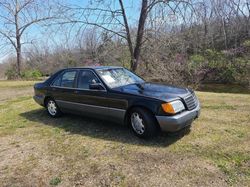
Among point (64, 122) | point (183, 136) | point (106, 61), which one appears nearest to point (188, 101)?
point (183, 136)

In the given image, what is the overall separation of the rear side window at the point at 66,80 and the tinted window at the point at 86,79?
255mm

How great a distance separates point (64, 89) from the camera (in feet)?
19.6

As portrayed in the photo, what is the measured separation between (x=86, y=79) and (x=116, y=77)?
2.27 feet

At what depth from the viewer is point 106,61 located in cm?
1401

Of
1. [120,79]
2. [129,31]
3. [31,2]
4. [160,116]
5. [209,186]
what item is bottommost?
[209,186]

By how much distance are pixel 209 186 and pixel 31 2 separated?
25.3m

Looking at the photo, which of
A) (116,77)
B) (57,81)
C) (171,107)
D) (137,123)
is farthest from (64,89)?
(171,107)

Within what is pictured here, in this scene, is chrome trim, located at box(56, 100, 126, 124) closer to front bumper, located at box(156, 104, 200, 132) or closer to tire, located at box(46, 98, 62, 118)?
tire, located at box(46, 98, 62, 118)

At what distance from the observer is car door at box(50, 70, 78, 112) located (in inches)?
228

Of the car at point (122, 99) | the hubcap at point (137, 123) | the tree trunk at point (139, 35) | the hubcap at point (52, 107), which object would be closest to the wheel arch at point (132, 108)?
the car at point (122, 99)

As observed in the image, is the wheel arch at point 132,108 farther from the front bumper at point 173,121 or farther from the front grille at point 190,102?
the front grille at point 190,102

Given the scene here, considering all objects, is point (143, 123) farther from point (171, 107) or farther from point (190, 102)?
point (190, 102)

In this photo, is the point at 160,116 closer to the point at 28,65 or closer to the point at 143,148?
the point at 143,148

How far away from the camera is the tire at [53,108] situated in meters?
6.37
